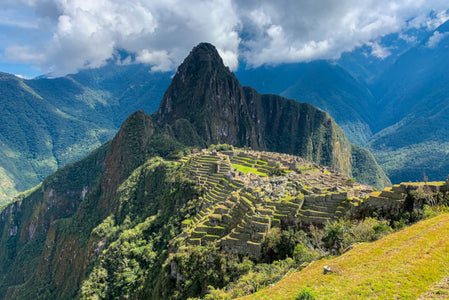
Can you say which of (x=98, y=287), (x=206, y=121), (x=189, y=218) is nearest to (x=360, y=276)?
(x=189, y=218)

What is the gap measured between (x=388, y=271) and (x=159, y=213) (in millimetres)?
63956

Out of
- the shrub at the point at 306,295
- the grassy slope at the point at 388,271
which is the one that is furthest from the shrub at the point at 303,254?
the shrub at the point at 306,295

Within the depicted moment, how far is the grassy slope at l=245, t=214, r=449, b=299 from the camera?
16000 millimetres

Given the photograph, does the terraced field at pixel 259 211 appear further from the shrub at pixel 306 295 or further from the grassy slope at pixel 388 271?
the shrub at pixel 306 295

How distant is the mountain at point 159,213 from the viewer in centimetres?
3472

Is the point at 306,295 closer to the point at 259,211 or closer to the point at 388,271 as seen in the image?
the point at 388,271

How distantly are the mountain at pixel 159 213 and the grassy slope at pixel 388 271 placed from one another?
9466 mm

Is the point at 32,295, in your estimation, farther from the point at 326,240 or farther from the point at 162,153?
the point at 326,240

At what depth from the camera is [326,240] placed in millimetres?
28734

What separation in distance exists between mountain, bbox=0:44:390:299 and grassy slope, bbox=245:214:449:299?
9.47 meters

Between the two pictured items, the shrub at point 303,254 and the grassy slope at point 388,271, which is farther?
the shrub at point 303,254

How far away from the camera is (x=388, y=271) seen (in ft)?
57.4

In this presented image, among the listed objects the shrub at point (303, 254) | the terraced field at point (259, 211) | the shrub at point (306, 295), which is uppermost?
the terraced field at point (259, 211)

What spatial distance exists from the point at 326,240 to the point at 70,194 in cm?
16942
